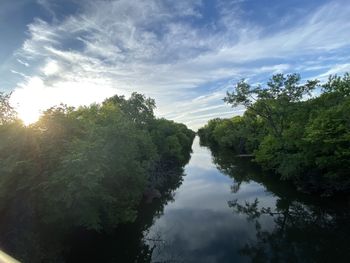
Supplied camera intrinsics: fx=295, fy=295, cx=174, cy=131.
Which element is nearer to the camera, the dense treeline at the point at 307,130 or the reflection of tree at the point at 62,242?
the reflection of tree at the point at 62,242

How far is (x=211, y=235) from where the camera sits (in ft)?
70.5

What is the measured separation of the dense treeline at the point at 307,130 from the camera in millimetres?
24719

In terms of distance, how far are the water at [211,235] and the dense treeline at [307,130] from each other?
2283 mm

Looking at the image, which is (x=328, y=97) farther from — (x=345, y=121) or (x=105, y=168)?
(x=105, y=168)

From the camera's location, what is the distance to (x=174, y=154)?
2110 inches

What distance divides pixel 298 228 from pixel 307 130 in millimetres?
9704

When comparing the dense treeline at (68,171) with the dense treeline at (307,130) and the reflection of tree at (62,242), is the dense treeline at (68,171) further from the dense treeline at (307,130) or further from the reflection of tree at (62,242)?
the dense treeline at (307,130)

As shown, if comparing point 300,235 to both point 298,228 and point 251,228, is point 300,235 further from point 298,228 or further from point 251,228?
point 251,228

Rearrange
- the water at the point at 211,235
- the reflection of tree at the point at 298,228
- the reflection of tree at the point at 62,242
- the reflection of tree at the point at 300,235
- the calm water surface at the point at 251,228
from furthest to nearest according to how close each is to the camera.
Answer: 1. the calm water surface at the point at 251,228
2. the water at the point at 211,235
3. the reflection of tree at the point at 298,228
4. the reflection of tree at the point at 300,235
5. the reflection of tree at the point at 62,242

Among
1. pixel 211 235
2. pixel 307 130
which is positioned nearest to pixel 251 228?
pixel 211 235

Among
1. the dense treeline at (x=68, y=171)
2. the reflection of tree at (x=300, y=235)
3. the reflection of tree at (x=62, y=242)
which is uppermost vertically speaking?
the dense treeline at (x=68, y=171)

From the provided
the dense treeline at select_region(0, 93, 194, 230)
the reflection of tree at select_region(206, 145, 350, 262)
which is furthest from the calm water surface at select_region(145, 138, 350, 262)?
the dense treeline at select_region(0, 93, 194, 230)

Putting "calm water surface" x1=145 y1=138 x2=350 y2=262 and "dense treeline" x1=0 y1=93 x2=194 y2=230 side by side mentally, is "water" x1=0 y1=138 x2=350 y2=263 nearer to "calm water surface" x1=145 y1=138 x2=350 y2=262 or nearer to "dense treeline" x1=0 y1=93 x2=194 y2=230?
"calm water surface" x1=145 y1=138 x2=350 y2=262

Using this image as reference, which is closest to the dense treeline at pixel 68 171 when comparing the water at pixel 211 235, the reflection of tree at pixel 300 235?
the water at pixel 211 235
